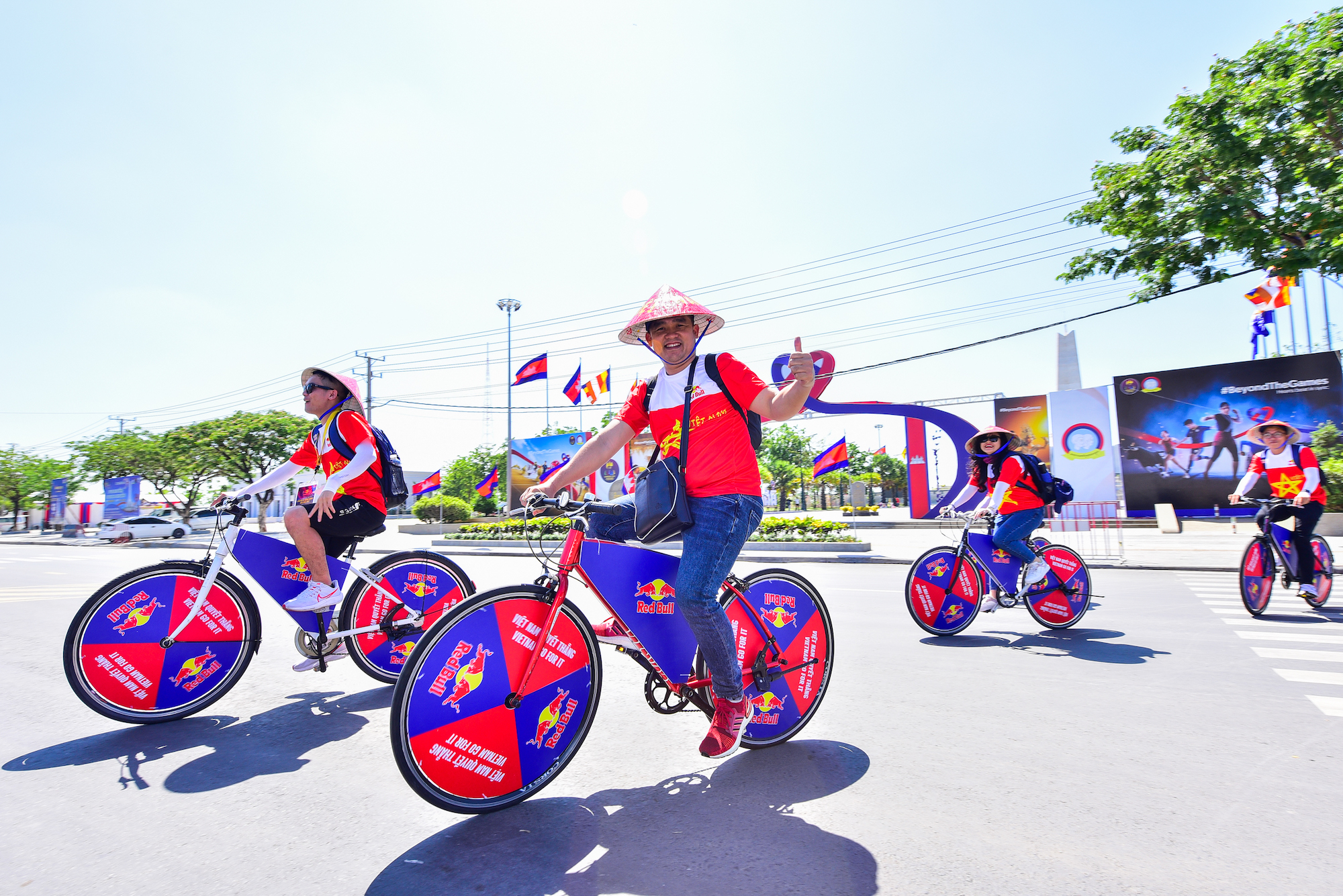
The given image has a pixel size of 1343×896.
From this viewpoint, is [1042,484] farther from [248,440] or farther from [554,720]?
[248,440]

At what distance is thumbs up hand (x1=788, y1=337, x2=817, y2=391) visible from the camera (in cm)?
253

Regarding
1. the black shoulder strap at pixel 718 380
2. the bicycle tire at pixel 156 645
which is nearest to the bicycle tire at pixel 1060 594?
the black shoulder strap at pixel 718 380

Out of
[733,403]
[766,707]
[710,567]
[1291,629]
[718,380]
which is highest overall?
[718,380]

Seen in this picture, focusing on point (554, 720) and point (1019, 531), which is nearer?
point (554, 720)

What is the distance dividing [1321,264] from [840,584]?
31.9 ft

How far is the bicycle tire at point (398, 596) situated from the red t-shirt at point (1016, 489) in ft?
15.2

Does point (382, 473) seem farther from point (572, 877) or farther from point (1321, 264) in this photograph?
point (1321, 264)

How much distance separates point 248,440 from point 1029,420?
40.8m

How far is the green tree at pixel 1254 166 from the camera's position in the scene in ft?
36.1

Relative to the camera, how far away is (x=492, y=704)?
255 cm

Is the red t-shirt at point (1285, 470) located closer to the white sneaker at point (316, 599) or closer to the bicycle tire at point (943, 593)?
the bicycle tire at point (943, 593)

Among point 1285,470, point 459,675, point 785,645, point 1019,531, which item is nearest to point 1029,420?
point 1285,470

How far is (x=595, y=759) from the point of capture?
10.5 feet

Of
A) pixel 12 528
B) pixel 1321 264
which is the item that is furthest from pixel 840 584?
pixel 12 528
